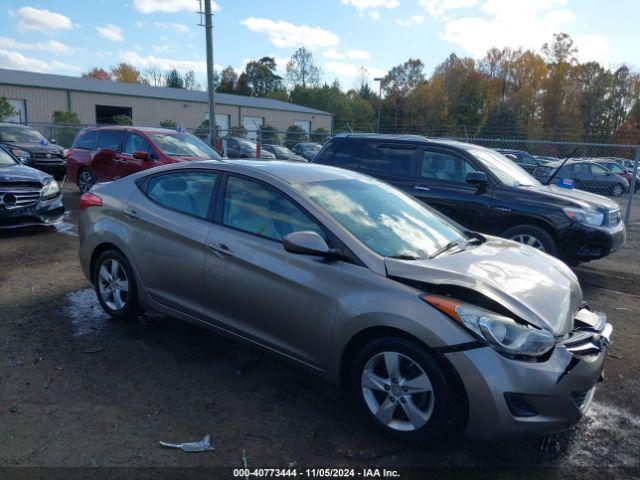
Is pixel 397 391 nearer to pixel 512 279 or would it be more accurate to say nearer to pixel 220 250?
→ pixel 512 279

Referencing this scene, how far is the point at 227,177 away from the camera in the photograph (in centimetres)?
424

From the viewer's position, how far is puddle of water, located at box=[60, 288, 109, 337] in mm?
4887

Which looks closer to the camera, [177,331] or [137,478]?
[137,478]

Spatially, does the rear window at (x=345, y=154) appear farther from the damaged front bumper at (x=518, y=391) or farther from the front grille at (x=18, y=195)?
the damaged front bumper at (x=518, y=391)

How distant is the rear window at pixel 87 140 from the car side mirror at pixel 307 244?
10568 millimetres

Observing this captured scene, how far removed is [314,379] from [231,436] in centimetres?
92

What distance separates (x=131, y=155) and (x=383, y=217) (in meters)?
8.84

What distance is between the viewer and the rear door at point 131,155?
11.1 metres

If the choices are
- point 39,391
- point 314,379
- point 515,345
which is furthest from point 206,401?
point 515,345

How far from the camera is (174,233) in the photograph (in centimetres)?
433

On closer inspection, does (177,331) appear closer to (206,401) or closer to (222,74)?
(206,401)

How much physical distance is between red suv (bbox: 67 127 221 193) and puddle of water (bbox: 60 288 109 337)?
5305 mm

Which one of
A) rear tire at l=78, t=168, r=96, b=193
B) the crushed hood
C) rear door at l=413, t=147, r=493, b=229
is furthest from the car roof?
rear tire at l=78, t=168, r=96, b=193

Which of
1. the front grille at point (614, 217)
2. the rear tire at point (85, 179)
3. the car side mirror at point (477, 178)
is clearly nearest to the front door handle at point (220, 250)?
the car side mirror at point (477, 178)
